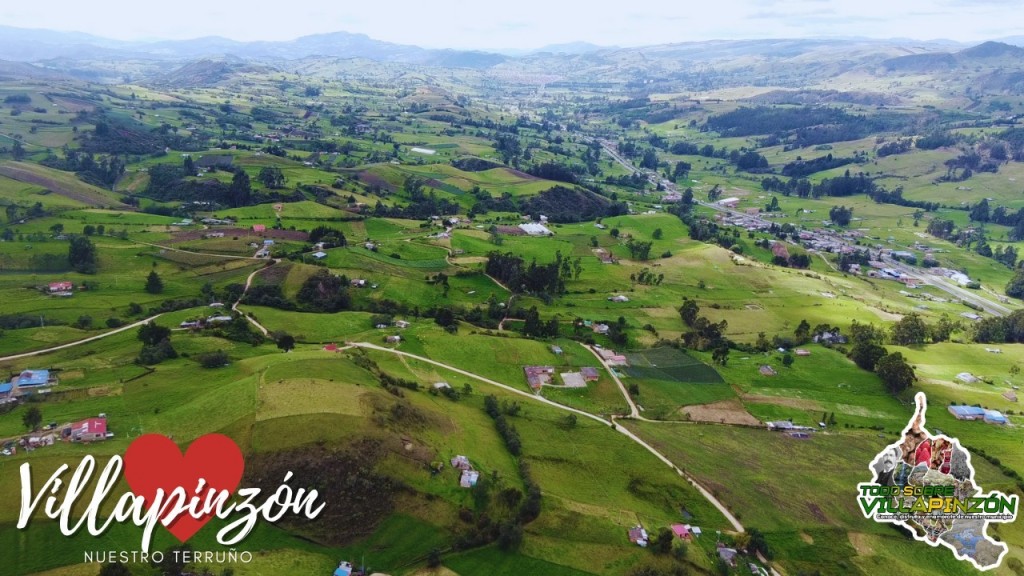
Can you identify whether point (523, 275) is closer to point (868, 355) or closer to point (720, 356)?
point (720, 356)

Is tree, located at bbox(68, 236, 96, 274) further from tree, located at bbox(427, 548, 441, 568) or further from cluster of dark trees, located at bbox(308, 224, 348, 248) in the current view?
tree, located at bbox(427, 548, 441, 568)

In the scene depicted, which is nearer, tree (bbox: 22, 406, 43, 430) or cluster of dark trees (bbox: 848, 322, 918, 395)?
tree (bbox: 22, 406, 43, 430)

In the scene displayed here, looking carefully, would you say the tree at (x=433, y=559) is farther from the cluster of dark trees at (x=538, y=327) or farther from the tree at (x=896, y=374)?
the tree at (x=896, y=374)

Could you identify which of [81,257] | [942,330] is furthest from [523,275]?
[81,257]

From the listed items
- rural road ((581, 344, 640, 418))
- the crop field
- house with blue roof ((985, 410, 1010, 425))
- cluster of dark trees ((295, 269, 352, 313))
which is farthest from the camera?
cluster of dark trees ((295, 269, 352, 313))

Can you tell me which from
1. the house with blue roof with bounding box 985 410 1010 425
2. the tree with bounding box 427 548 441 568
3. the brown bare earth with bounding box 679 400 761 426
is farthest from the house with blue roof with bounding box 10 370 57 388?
the house with blue roof with bounding box 985 410 1010 425

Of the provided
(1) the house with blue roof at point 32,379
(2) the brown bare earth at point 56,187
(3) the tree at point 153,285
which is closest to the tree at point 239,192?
(2) the brown bare earth at point 56,187
